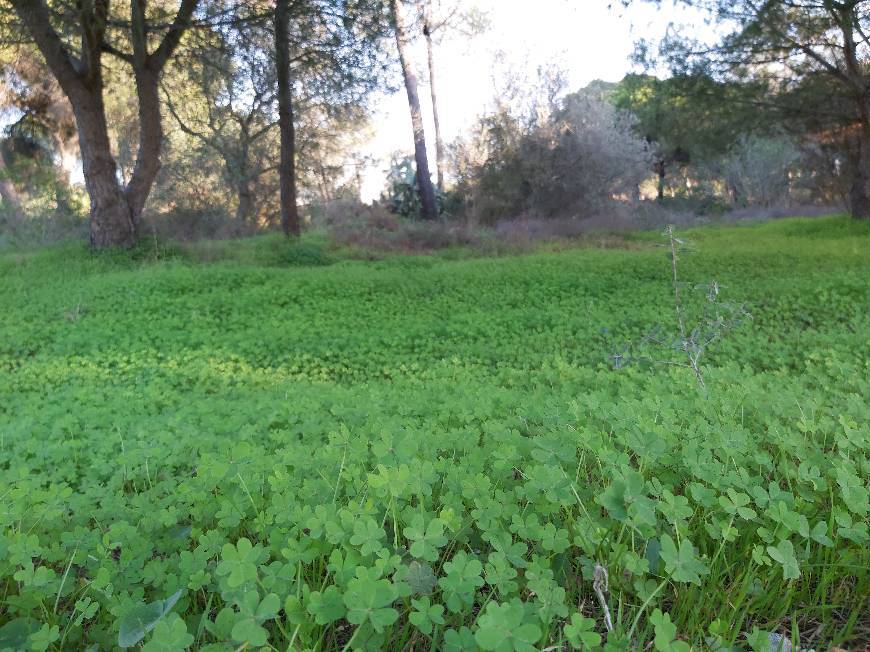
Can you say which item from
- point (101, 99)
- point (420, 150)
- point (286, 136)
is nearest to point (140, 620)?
point (101, 99)

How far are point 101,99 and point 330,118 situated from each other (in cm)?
998

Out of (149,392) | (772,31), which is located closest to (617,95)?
(772,31)

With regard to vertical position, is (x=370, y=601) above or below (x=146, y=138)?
below

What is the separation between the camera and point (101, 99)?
13312 millimetres

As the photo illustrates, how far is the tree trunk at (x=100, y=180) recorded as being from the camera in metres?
13.0

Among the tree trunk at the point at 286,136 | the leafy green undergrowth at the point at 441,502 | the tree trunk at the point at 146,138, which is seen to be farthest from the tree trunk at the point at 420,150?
the leafy green undergrowth at the point at 441,502

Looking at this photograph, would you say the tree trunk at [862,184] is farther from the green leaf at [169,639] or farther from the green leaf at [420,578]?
the green leaf at [169,639]

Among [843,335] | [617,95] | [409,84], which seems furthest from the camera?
[617,95]

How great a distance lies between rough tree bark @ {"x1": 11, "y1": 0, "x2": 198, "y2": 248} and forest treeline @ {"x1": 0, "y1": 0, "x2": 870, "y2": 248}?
0.04 meters

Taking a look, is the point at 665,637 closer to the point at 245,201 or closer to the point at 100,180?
the point at 100,180

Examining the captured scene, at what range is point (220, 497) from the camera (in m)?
2.20

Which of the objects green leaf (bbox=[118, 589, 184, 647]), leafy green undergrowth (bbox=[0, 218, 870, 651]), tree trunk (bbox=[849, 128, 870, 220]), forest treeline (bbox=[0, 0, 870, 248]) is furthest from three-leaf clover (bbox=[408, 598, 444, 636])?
tree trunk (bbox=[849, 128, 870, 220])

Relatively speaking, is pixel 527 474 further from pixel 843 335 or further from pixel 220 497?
pixel 843 335

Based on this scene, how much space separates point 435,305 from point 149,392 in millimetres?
4906
